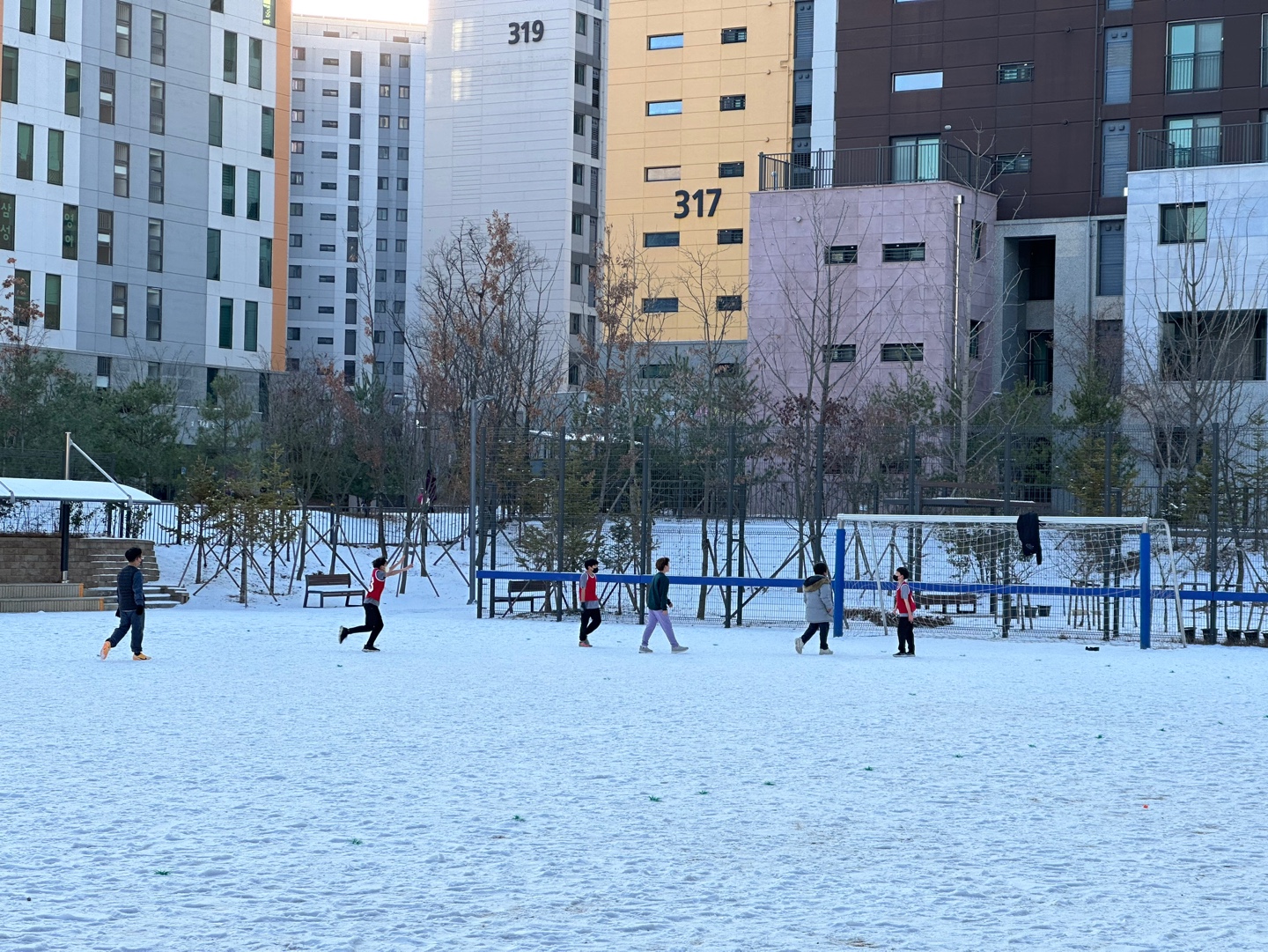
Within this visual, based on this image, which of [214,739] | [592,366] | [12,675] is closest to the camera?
[214,739]

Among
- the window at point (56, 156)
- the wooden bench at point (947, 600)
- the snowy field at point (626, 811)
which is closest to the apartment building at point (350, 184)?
the window at point (56, 156)

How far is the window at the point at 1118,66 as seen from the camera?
2324 inches

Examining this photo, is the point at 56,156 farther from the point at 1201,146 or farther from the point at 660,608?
the point at 660,608

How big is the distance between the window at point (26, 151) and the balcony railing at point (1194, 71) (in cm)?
4685

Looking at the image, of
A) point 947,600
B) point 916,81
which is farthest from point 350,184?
point 947,600

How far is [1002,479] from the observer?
29.2 meters

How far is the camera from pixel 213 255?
78.6m

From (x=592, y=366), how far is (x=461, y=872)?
155 ft

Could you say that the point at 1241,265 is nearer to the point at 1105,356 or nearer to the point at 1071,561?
the point at 1105,356

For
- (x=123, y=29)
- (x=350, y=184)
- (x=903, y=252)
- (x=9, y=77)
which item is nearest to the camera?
(x=903, y=252)

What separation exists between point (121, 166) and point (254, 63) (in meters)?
10.4

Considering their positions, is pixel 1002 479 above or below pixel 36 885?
above

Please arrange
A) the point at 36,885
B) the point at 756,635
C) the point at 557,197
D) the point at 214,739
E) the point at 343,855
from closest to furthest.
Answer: the point at 36,885 < the point at 343,855 < the point at 214,739 < the point at 756,635 < the point at 557,197

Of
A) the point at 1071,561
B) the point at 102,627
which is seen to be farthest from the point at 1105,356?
the point at 102,627
